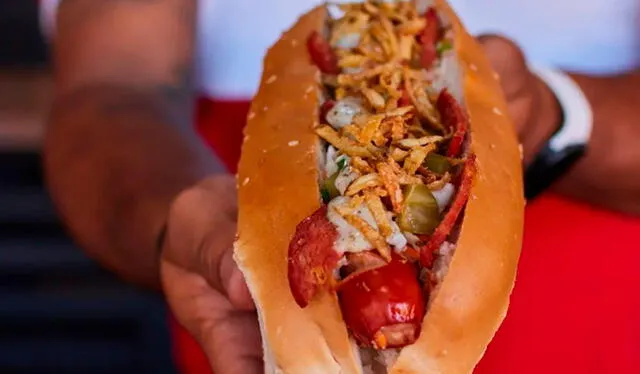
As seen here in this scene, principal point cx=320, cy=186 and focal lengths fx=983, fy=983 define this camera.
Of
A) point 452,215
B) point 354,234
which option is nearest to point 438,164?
point 452,215

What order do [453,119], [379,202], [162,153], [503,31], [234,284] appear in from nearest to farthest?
1. [379,202]
2. [234,284]
3. [453,119]
4. [162,153]
5. [503,31]

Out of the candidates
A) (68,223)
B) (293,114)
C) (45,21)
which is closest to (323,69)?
(293,114)

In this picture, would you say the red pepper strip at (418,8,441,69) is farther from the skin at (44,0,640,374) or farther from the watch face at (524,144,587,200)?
the watch face at (524,144,587,200)

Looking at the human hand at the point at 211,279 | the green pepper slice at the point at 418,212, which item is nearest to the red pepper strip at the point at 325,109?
the human hand at the point at 211,279

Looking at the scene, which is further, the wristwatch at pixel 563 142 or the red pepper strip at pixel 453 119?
the wristwatch at pixel 563 142

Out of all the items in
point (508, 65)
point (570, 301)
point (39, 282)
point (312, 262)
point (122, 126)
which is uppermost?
point (312, 262)

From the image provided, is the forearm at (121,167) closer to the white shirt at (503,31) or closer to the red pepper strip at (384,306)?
the white shirt at (503,31)

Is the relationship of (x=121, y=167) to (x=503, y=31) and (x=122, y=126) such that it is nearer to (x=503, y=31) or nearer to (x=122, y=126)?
(x=122, y=126)

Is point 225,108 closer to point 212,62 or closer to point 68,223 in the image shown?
point 212,62
